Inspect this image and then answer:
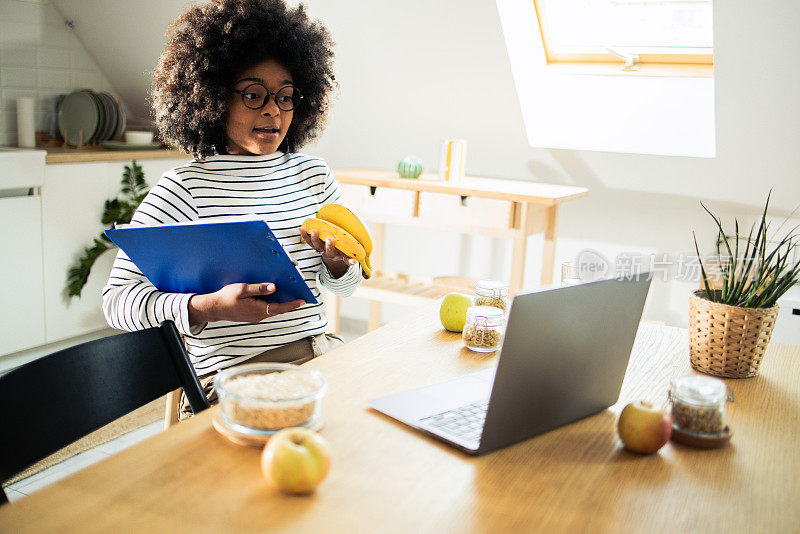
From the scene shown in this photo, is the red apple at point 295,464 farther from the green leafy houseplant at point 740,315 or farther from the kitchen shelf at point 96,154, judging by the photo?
the kitchen shelf at point 96,154

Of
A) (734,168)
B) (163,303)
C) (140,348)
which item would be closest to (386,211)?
(734,168)

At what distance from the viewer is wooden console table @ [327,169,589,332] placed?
9.32ft

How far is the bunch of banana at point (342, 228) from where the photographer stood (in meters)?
1.53

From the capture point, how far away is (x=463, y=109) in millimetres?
3186

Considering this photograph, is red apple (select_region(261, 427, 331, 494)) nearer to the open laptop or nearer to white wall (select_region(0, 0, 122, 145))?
the open laptop

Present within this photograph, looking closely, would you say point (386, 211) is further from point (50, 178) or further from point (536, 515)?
point (536, 515)

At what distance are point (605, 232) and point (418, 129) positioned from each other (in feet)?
3.13

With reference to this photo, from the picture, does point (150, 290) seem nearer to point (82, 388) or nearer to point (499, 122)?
point (82, 388)

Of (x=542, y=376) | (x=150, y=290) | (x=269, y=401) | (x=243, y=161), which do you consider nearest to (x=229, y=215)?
(x=243, y=161)

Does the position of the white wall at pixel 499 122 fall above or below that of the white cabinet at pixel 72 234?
above

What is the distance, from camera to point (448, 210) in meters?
2.99

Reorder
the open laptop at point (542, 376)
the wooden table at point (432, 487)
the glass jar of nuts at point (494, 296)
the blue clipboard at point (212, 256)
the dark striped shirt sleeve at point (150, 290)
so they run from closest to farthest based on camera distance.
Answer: the wooden table at point (432, 487) < the open laptop at point (542, 376) < the blue clipboard at point (212, 256) < the dark striped shirt sleeve at point (150, 290) < the glass jar of nuts at point (494, 296)

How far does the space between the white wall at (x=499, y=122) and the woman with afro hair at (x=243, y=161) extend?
A: 3.77ft

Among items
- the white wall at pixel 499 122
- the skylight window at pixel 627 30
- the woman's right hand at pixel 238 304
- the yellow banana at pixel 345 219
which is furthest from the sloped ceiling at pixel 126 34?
the woman's right hand at pixel 238 304
